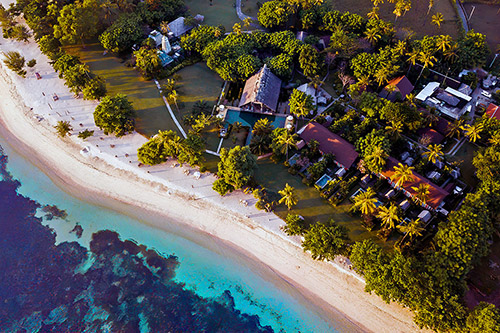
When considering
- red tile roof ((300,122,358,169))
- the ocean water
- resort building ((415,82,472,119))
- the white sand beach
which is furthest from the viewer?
resort building ((415,82,472,119))

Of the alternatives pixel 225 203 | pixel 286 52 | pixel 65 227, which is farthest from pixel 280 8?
pixel 65 227

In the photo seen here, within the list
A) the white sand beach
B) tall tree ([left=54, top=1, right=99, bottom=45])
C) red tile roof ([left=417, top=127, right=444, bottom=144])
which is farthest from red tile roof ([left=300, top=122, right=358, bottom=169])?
tall tree ([left=54, top=1, right=99, bottom=45])

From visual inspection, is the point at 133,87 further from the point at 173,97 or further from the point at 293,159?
the point at 293,159

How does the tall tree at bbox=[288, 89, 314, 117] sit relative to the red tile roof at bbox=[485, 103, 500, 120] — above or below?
above

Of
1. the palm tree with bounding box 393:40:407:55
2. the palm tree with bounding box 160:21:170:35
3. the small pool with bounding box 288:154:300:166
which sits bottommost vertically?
the small pool with bounding box 288:154:300:166

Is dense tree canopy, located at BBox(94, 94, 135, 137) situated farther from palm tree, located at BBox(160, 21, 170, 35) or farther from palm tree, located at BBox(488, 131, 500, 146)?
palm tree, located at BBox(488, 131, 500, 146)

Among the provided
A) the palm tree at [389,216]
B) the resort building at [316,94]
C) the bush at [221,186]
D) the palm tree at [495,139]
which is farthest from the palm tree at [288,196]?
the palm tree at [495,139]

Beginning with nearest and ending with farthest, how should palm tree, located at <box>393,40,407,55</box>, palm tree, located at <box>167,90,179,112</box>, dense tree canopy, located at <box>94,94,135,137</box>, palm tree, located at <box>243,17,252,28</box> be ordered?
dense tree canopy, located at <box>94,94,135,137</box> → palm tree, located at <box>167,90,179,112</box> → palm tree, located at <box>393,40,407,55</box> → palm tree, located at <box>243,17,252,28</box>
